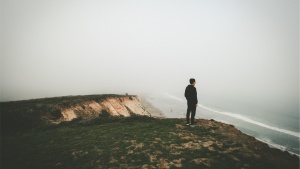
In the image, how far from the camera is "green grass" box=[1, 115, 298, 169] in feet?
23.0

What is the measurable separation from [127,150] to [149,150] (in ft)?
3.77

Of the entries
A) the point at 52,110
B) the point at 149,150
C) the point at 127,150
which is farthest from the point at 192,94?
the point at 52,110

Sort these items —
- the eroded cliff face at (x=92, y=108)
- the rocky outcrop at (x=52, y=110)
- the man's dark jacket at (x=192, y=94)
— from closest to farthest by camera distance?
the man's dark jacket at (x=192, y=94) → the rocky outcrop at (x=52, y=110) → the eroded cliff face at (x=92, y=108)

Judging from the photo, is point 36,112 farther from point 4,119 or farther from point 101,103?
point 101,103

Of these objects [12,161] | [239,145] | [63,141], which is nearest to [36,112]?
[63,141]

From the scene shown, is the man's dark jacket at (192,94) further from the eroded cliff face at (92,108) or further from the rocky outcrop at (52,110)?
the eroded cliff face at (92,108)

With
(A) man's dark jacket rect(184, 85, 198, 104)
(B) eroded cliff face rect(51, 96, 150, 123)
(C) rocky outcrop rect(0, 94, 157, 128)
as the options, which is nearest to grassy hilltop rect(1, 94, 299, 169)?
(A) man's dark jacket rect(184, 85, 198, 104)

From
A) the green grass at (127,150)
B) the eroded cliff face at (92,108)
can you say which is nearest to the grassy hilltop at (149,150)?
the green grass at (127,150)

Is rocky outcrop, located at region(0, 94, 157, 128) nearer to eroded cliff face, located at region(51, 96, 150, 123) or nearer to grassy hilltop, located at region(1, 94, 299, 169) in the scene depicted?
eroded cliff face, located at region(51, 96, 150, 123)

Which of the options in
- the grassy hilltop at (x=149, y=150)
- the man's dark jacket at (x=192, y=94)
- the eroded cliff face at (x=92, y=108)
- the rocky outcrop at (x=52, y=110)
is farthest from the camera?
the eroded cliff face at (x=92, y=108)

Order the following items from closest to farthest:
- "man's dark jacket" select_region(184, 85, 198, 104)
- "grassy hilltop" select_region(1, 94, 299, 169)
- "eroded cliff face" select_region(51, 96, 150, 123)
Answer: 1. "grassy hilltop" select_region(1, 94, 299, 169)
2. "man's dark jacket" select_region(184, 85, 198, 104)
3. "eroded cliff face" select_region(51, 96, 150, 123)

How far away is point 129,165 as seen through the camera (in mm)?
6988

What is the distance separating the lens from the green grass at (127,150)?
7023 millimetres

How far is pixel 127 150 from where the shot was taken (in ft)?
28.1
